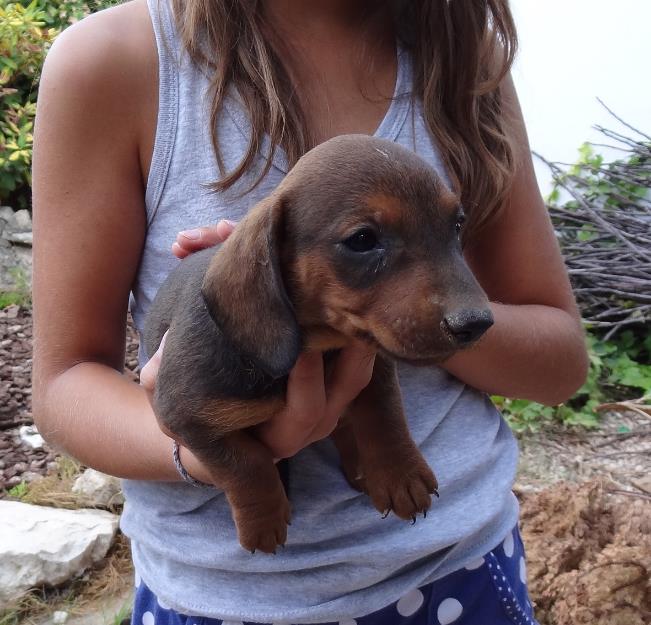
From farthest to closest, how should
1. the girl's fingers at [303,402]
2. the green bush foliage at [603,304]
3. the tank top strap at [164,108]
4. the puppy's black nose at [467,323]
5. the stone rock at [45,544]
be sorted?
1. the green bush foliage at [603,304]
2. the stone rock at [45,544]
3. the tank top strap at [164,108]
4. the girl's fingers at [303,402]
5. the puppy's black nose at [467,323]

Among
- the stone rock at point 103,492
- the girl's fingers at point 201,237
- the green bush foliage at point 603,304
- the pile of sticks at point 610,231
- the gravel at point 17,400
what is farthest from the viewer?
the pile of sticks at point 610,231

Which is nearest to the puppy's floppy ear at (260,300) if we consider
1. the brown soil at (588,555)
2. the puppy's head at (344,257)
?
the puppy's head at (344,257)

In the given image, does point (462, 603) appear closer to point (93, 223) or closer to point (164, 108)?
point (93, 223)

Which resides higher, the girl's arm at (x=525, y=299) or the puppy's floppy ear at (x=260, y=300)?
the puppy's floppy ear at (x=260, y=300)

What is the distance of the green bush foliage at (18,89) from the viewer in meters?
6.86

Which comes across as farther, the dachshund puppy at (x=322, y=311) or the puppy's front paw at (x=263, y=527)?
the puppy's front paw at (x=263, y=527)

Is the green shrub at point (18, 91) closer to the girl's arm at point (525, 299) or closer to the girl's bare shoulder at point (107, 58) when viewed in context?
the girl's bare shoulder at point (107, 58)

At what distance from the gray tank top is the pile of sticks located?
10.7ft

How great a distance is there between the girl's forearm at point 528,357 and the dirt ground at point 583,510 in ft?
3.37

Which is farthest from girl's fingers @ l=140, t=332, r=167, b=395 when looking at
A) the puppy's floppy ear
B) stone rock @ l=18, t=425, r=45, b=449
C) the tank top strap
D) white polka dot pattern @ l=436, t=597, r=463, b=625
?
stone rock @ l=18, t=425, r=45, b=449

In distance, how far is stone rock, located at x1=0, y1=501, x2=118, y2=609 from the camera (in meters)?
3.90

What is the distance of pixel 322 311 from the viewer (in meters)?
1.70

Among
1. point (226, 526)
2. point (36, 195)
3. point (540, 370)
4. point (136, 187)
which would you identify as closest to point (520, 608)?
point (540, 370)

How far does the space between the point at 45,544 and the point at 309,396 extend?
284 cm
